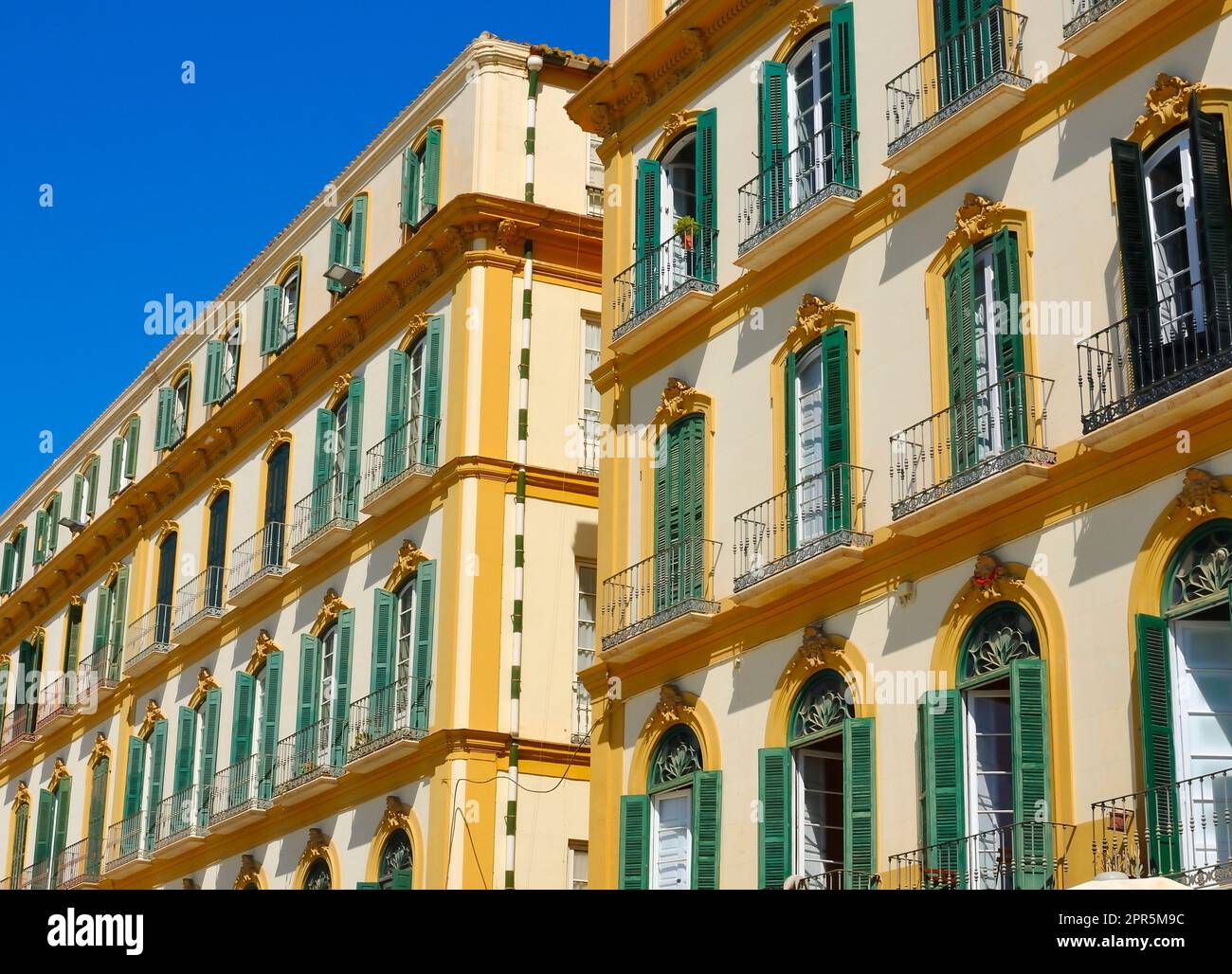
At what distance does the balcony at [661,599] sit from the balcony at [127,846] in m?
16.5

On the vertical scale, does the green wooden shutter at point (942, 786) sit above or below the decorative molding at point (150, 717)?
below

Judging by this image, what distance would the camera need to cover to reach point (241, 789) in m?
36.7

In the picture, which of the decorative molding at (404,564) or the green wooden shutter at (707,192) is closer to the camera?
the green wooden shutter at (707,192)

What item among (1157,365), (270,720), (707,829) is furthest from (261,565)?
(1157,365)

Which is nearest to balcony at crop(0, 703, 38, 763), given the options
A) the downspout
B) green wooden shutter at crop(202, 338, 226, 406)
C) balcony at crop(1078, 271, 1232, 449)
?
green wooden shutter at crop(202, 338, 226, 406)

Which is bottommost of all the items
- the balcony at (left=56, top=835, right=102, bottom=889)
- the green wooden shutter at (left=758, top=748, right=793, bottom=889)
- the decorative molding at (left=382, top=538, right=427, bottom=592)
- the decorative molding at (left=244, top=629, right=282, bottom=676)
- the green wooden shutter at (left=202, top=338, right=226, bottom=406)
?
the green wooden shutter at (left=758, top=748, right=793, bottom=889)

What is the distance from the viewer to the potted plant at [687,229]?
26906 millimetres

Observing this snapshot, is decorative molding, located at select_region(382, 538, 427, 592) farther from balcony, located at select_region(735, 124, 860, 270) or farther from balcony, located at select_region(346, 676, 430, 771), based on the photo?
balcony, located at select_region(735, 124, 860, 270)

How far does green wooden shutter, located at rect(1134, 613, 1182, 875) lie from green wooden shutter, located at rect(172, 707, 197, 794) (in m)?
25.2

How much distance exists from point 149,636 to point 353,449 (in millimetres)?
10291

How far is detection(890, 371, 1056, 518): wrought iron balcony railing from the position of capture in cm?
2020

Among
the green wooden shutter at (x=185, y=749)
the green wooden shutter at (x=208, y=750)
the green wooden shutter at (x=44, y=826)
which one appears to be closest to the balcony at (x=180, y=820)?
the green wooden shutter at (x=208, y=750)

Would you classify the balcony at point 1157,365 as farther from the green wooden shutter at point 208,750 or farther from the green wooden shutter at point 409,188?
the green wooden shutter at point 208,750
